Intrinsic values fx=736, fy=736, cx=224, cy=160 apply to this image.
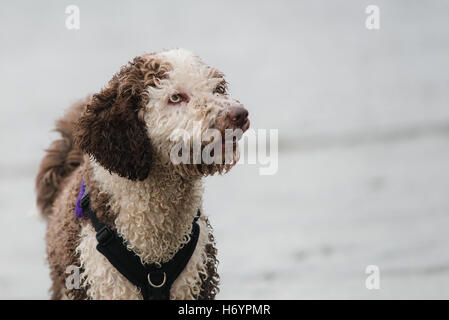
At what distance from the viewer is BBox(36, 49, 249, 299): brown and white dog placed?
300 centimetres

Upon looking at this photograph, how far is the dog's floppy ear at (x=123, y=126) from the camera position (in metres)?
3.01

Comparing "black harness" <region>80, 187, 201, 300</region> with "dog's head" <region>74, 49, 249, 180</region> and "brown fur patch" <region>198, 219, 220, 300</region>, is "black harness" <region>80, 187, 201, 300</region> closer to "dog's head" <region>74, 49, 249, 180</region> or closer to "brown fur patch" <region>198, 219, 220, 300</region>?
"brown fur patch" <region>198, 219, 220, 300</region>

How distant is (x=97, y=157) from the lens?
3.04 meters

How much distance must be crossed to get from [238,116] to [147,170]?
1.57ft

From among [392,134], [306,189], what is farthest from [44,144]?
[392,134]

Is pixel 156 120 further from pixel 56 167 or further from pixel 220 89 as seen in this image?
pixel 56 167

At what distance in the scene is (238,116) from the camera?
2859mm

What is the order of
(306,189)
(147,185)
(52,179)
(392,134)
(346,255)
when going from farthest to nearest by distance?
(392,134) < (306,189) < (346,255) < (52,179) < (147,185)

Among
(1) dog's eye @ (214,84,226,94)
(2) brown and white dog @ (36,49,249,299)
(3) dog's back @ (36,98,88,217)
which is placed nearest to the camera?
(2) brown and white dog @ (36,49,249,299)

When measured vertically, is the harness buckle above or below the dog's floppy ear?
below

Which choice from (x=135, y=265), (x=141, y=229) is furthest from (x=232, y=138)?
(x=135, y=265)

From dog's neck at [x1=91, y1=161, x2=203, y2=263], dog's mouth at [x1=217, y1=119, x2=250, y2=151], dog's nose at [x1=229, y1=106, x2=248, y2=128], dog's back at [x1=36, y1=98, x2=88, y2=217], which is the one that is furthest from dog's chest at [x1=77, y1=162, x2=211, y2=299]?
dog's back at [x1=36, y1=98, x2=88, y2=217]
